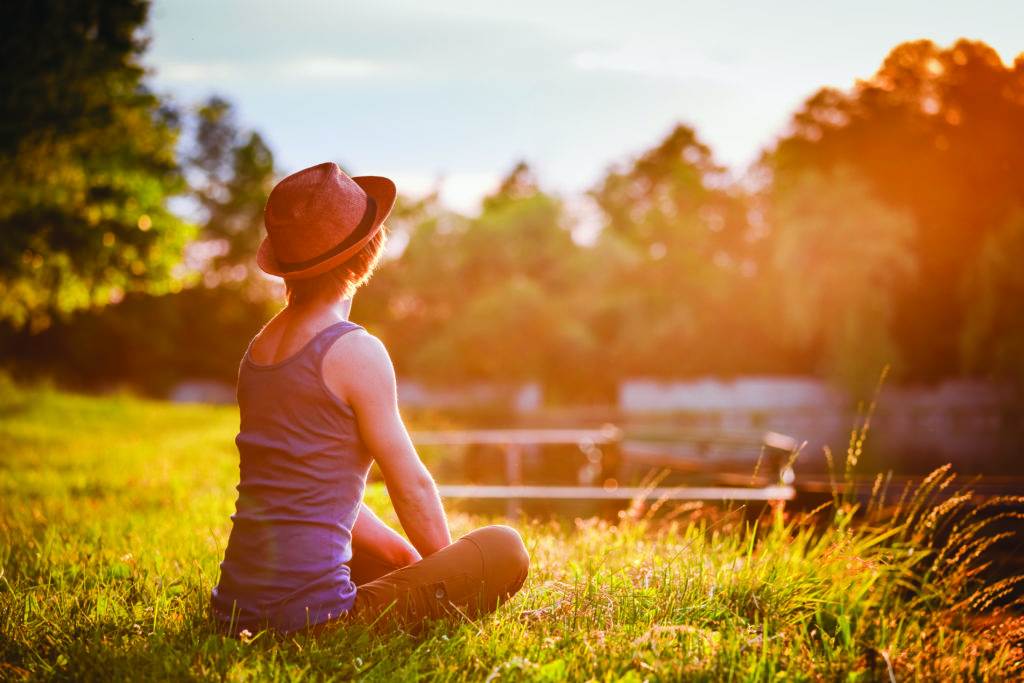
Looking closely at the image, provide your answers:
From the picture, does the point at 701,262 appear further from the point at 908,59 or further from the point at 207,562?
the point at 207,562

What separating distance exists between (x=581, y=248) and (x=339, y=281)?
38.7 m

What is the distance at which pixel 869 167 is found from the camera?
26.1 m

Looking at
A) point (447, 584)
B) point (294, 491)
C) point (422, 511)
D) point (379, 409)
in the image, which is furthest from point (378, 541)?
point (379, 409)

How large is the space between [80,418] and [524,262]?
27.6 meters

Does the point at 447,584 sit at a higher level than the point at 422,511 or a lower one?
lower

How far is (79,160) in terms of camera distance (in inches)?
460

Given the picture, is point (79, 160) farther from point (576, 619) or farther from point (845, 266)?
point (845, 266)

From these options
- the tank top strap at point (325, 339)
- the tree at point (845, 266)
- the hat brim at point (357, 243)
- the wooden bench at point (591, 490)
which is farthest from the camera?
the tree at point (845, 266)

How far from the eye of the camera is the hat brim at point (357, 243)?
279 cm

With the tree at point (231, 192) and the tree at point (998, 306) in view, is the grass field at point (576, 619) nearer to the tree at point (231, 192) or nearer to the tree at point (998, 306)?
the tree at point (998, 306)

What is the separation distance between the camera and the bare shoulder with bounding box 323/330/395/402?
2.67 m

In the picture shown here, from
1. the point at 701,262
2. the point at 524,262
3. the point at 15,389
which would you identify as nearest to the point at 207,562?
the point at 15,389

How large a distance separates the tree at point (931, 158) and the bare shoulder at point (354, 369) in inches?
731

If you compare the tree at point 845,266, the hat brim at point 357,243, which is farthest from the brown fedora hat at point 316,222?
the tree at point 845,266
